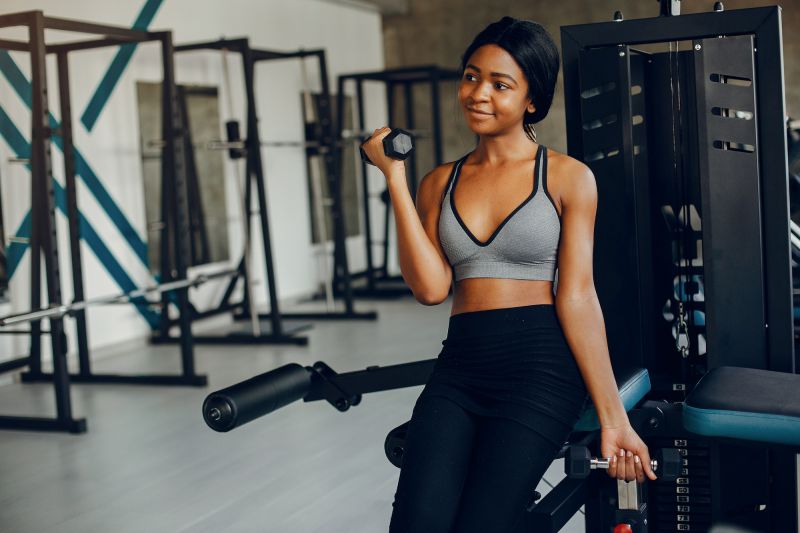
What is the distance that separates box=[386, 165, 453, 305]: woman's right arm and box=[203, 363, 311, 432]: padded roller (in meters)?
0.30

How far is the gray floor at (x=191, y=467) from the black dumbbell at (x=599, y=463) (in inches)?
38.7

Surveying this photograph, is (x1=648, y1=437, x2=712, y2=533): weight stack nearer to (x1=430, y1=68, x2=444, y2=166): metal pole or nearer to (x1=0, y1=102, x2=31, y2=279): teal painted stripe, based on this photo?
(x1=0, y1=102, x2=31, y2=279): teal painted stripe

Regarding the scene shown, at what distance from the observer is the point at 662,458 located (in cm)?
155

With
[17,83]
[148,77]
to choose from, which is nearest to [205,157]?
[148,77]

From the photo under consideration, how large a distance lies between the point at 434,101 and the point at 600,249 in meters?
5.24

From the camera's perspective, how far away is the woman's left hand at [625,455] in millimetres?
1634

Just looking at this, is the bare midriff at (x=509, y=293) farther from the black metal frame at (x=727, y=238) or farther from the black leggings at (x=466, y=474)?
the black metal frame at (x=727, y=238)

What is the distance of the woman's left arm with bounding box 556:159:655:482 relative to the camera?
164 centimetres

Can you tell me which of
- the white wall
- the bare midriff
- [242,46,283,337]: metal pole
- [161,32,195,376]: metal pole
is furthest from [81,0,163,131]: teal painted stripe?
the bare midriff

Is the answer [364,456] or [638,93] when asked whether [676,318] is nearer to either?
[638,93]

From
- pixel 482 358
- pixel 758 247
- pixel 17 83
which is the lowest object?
pixel 482 358

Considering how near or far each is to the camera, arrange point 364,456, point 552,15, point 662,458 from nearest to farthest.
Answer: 1. point 662,458
2. point 364,456
3. point 552,15

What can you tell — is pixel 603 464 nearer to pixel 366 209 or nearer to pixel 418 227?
pixel 418 227

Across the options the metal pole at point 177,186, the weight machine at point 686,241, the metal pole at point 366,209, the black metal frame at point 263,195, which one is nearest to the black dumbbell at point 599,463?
the weight machine at point 686,241
